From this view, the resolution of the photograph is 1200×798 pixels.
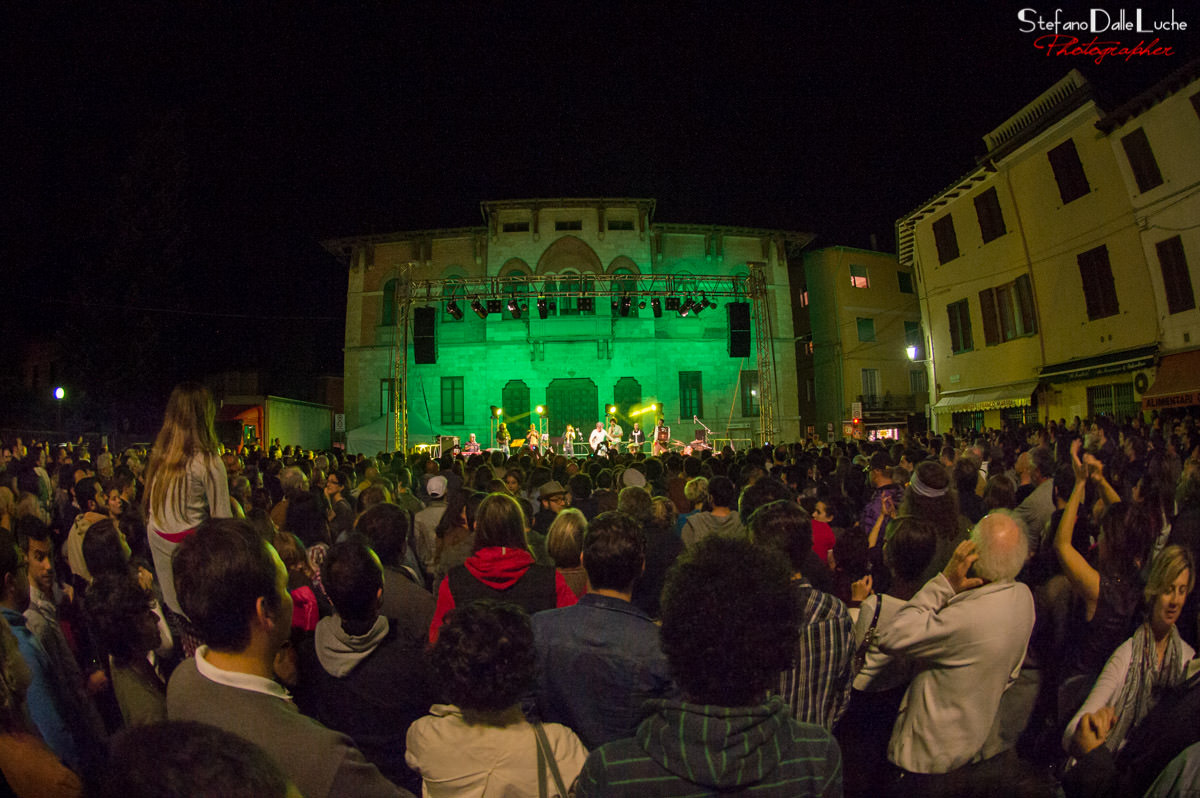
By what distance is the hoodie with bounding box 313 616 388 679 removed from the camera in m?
2.75

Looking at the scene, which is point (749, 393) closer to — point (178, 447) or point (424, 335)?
point (424, 335)

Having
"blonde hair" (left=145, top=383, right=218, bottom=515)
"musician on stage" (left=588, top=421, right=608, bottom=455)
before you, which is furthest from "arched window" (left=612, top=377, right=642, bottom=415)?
"blonde hair" (left=145, top=383, right=218, bottom=515)

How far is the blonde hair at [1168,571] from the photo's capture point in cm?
280

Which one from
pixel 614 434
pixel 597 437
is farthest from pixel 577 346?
pixel 597 437

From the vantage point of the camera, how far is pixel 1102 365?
59.1 ft

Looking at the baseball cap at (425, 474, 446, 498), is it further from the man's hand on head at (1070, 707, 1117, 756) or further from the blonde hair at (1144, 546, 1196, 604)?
the blonde hair at (1144, 546, 1196, 604)

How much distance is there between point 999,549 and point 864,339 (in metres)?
32.6

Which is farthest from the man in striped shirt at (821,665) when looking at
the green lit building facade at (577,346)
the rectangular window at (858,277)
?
the rectangular window at (858,277)

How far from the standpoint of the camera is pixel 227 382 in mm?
37406

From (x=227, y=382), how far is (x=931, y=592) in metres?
40.0

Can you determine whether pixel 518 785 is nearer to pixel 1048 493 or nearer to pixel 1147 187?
pixel 1048 493

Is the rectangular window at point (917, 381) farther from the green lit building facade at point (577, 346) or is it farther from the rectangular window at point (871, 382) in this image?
the green lit building facade at point (577, 346)

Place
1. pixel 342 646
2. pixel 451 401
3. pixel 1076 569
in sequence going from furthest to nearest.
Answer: pixel 451 401, pixel 1076 569, pixel 342 646

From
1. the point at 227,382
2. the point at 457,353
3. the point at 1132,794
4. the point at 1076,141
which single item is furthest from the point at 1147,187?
the point at 227,382
